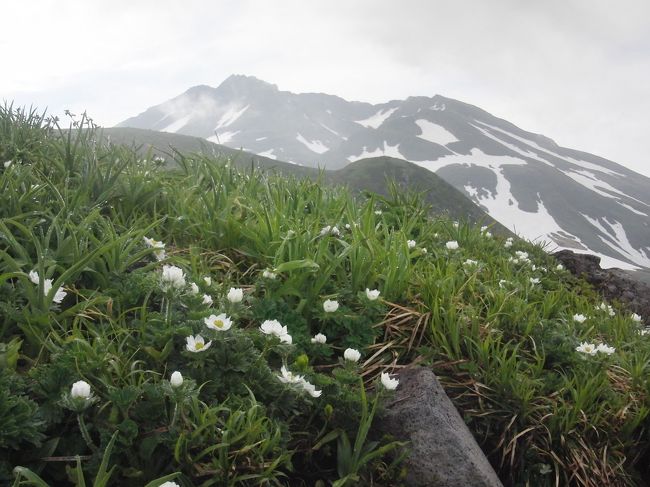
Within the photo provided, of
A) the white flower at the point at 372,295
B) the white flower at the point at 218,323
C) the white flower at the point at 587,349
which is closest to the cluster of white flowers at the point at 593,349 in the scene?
the white flower at the point at 587,349

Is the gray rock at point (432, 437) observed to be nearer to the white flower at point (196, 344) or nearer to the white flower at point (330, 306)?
the white flower at point (330, 306)

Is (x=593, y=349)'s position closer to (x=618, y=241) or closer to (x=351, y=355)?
(x=351, y=355)

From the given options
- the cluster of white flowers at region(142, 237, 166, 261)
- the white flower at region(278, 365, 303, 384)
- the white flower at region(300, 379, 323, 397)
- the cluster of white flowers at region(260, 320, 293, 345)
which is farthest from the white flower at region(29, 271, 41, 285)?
the white flower at region(300, 379, 323, 397)

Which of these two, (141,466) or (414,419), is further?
(414,419)

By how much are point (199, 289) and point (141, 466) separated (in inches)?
47.6

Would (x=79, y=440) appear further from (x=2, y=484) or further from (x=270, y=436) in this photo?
(x=270, y=436)

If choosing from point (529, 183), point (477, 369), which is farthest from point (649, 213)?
point (477, 369)

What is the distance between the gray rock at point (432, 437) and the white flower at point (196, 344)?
3.45ft

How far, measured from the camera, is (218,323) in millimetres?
2375

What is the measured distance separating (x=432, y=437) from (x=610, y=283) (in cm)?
703

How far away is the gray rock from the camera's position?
244cm

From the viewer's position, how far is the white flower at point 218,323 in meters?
2.35

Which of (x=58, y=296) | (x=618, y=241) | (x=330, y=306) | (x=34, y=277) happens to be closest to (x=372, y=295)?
(x=330, y=306)

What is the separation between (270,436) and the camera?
7.14ft
